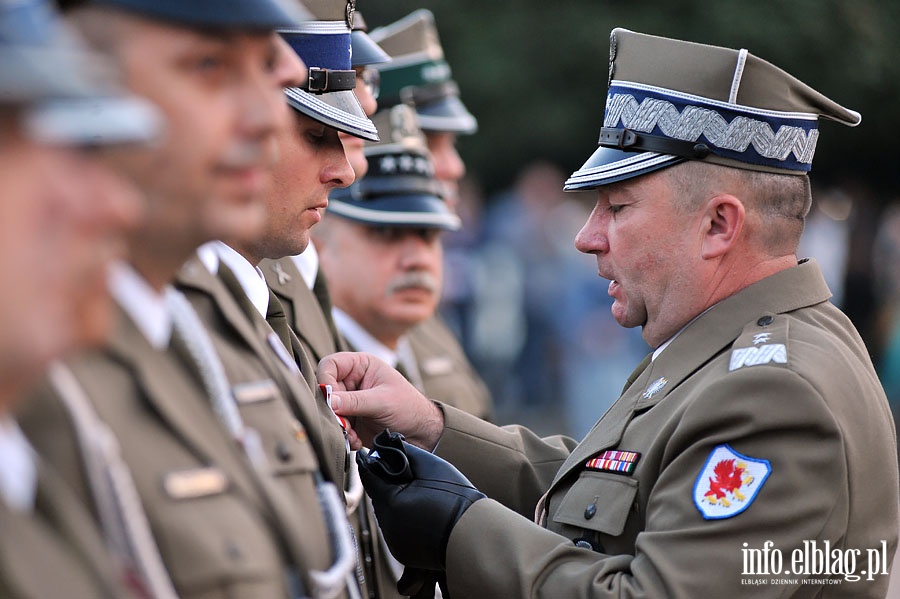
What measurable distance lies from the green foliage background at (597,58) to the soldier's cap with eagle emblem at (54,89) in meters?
14.4

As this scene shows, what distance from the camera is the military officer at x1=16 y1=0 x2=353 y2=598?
180cm

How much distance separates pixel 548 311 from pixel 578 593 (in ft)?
40.4

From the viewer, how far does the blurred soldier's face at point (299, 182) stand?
131 inches

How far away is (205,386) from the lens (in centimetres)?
212

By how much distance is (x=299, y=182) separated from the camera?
11.1 feet

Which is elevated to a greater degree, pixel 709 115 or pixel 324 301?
pixel 709 115

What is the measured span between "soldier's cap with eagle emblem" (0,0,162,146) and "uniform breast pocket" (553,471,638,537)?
6.54 feet

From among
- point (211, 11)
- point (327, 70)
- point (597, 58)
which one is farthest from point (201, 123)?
point (597, 58)

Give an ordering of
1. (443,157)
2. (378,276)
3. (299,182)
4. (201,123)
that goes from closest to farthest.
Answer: (201,123), (299,182), (378,276), (443,157)

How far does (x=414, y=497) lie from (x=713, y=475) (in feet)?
2.58

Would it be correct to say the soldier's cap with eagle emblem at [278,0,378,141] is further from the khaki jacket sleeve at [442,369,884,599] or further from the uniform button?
the uniform button

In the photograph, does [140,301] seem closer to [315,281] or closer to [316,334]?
[316,334]

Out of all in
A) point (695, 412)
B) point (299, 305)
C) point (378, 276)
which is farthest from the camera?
point (378, 276)

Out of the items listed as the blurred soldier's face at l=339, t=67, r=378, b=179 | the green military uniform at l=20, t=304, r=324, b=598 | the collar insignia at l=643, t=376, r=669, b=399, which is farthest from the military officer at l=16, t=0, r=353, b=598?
the blurred soldier's face at l=339, t=67, r=378, b=179
